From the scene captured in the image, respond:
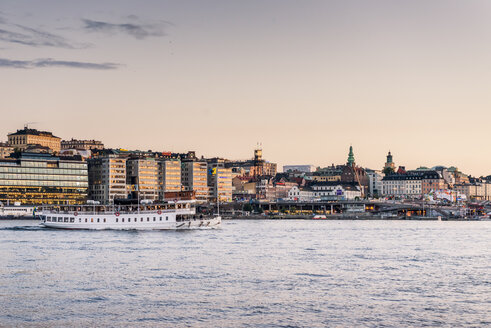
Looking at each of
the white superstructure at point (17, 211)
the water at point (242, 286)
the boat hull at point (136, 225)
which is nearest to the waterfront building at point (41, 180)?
the white superstructure at point (17, 211)

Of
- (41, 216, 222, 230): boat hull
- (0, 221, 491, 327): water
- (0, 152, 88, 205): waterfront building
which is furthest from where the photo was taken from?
(0, 152, 88, 205): waterfront building

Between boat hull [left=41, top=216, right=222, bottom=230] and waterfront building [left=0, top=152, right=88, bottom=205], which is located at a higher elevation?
waterfront building [left=0, top=152, right=88, bottom=205]

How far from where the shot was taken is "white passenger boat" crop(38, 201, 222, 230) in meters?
93.4

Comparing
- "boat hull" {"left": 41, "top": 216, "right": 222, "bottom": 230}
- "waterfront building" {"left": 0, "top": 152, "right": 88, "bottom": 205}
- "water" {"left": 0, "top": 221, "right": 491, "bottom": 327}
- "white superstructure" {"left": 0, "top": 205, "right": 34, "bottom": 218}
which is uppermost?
"waterfront building" {"left": 0, "top": 152, "right": 88, "bottom": 205}

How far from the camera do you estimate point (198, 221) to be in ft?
316

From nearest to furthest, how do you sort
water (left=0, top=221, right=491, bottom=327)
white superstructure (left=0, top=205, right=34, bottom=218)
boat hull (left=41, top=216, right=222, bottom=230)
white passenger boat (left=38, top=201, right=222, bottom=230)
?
water (left=0, top=221, right=491, bottom=327) < boat hull (left=41, top=216, right=222, bottom=230) < white passenger boat (left=38, top=201, right=222, bottom=230) < white superstructure (left=0, top=205, right=34, bottom=218)

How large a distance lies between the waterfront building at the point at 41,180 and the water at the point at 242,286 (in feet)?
412

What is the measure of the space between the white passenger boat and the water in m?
28.4

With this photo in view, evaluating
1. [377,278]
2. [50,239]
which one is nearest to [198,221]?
[50,239]

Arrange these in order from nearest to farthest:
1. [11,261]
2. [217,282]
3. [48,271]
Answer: [217,282] → [48,271] → [11,261]

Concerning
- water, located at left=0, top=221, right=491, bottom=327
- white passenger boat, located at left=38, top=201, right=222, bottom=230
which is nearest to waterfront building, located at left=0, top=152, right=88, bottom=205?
white passenger boat, located at left=38, top=201, right=222, bottom=230

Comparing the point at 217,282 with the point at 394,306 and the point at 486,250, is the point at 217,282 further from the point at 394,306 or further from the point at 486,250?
the point at 486,250

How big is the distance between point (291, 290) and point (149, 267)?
12.8 m

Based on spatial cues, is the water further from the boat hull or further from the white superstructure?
the white superstructure
